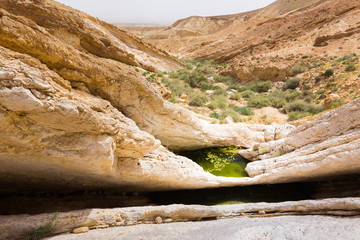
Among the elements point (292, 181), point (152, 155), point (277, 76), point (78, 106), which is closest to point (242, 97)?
Answer: point (277, 76)

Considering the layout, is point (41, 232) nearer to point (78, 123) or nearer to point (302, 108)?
point (78, 123)

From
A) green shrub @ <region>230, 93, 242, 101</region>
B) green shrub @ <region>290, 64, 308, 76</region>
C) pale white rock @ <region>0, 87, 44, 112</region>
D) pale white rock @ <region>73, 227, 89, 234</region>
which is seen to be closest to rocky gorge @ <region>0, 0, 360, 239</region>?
pale white rock @ <region>0, 87, 44, 112</region>

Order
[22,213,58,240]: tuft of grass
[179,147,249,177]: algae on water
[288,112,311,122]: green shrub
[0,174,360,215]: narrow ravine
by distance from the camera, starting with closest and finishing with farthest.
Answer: [22,213,58,240]: tuft of grass, [0,174,360,215]: narrow ravine, [179,147,249,177]: algae on water, [288,112,311,122]: green shrub

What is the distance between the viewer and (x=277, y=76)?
14.9 meters

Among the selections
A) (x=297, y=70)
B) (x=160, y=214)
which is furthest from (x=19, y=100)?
(x=297, y=70)

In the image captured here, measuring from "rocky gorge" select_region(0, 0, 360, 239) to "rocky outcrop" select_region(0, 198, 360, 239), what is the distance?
13mm

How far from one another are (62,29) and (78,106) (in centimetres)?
1077

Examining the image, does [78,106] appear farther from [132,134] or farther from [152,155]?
[152,155]

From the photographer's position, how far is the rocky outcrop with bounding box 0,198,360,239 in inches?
86.8

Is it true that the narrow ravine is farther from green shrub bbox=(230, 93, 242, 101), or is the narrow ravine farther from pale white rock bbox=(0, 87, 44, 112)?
green shrub bbox=(230, 93, 242, 101)

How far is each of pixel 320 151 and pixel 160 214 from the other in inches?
139

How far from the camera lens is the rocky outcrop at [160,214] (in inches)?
86.8

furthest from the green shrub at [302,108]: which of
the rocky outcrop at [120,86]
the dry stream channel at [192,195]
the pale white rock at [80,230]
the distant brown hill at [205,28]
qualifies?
the distant brown hill at [205,28]

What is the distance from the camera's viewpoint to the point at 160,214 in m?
2.75
